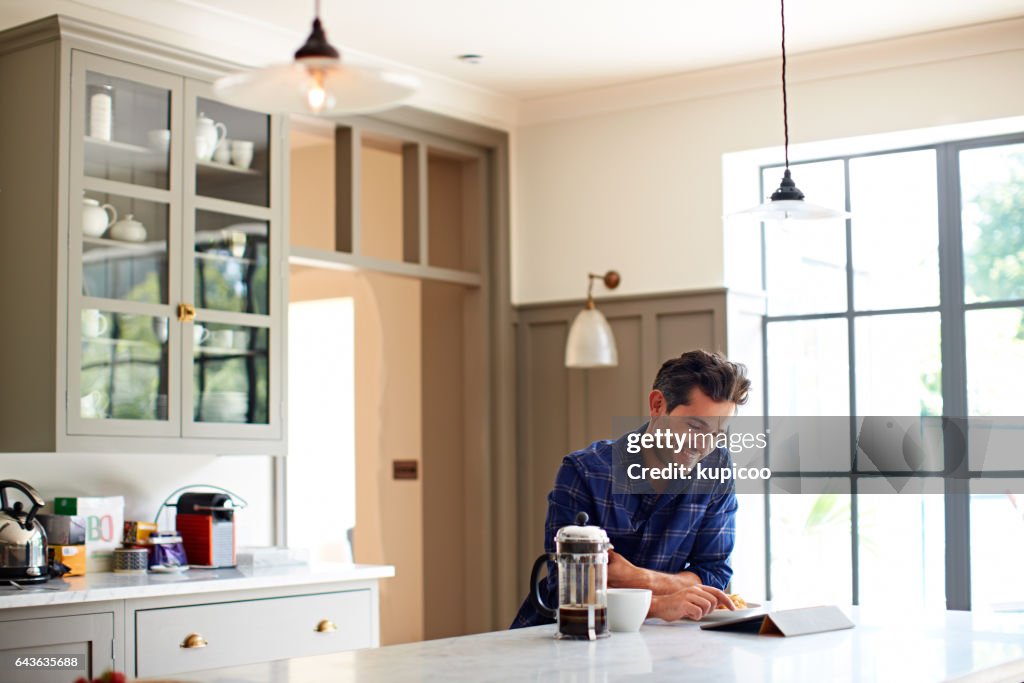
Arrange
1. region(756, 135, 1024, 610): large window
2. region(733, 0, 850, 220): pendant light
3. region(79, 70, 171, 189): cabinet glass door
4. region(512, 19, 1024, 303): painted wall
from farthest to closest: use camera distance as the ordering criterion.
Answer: region(756, 135, 1024, 610): large window
region(512, 19, 1024, 303): painted wall
region(79, 70, 171, 189): cabinet glass door
region(733, 0, 850, 220): pendant light

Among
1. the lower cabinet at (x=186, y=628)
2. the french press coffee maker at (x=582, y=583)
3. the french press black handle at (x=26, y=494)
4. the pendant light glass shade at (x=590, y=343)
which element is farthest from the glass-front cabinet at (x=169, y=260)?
the french press coffee maker at (x=582, y=583)

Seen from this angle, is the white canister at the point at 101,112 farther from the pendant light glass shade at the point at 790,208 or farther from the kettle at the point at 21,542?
the pendant light glass shade at the point at 790,208

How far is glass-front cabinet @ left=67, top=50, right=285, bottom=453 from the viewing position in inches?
150

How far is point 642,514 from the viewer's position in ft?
9.44

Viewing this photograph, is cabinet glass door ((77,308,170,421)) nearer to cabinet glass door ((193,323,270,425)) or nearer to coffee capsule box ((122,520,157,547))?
cabinet glass door ((193,323,270,425))

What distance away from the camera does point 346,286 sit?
6234 millimetres

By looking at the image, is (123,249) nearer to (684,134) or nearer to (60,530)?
(60,530)

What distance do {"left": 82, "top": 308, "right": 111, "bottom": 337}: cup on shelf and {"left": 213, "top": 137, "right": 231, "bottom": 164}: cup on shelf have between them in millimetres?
709

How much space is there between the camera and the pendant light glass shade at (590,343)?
5113mm

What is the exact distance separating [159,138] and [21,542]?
4.39 feet

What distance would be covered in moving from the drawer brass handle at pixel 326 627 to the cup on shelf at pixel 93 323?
1.16 meters

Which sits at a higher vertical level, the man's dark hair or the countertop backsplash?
the man's dark hair

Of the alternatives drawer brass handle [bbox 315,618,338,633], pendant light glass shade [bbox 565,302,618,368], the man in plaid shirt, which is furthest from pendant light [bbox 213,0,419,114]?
pendant light glass shade [bbox 565,302,618,368]

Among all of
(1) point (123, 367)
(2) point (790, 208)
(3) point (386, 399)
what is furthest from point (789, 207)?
(3) point (386, 399)
